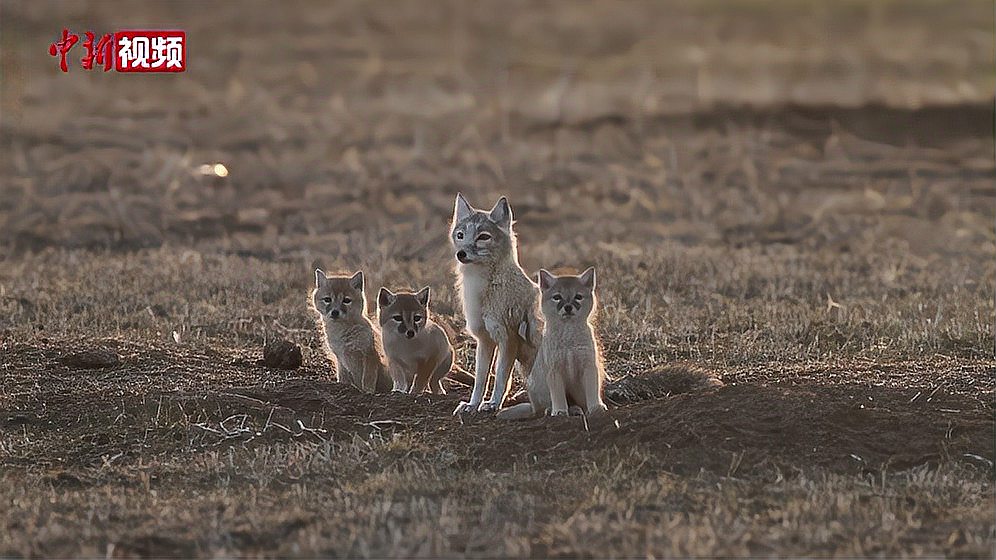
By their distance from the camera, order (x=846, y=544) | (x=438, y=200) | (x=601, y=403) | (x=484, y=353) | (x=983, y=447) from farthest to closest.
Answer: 1. (x=438, y=200)
2. (x=484, y=353)
3. (x=601, y=403)
4. (x=983, y=447)
5. (x=846, y=544)

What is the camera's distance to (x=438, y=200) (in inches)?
943

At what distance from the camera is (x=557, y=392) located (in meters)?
9.71

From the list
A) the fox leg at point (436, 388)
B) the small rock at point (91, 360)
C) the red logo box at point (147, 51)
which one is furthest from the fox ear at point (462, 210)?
the red logo box at point (147, 51)

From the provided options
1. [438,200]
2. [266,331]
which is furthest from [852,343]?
[438,200]

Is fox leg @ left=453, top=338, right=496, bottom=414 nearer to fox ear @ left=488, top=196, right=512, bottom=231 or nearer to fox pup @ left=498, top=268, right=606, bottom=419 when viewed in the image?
fox pup @ left=498, top=268, right=606, bottom=419

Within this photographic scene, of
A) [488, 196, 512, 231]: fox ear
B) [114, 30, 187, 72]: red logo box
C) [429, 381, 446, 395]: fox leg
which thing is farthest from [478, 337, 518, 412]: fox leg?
[114, 30, 187, 72]: red logo box

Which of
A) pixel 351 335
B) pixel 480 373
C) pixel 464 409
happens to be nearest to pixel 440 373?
pixel 351 335

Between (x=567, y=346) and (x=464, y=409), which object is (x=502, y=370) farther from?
(x=567, y=346)

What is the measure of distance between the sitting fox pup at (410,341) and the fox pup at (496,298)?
0.92 m

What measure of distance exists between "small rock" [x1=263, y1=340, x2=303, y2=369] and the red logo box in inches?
235

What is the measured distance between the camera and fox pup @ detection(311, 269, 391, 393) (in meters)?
11.6

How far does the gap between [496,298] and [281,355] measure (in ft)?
8.69

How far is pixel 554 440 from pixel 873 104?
21815mm

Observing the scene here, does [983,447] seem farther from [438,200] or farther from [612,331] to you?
[438,200]
